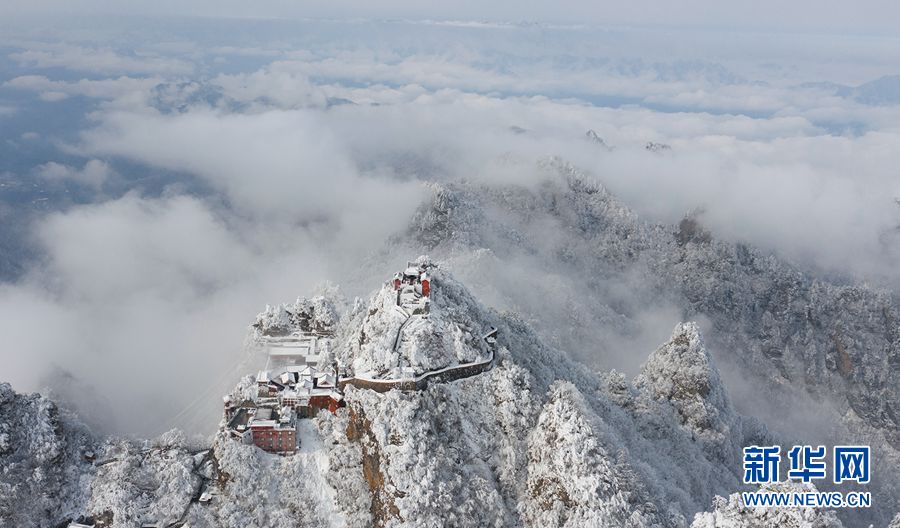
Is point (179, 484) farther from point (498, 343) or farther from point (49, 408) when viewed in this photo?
point (498, 343)

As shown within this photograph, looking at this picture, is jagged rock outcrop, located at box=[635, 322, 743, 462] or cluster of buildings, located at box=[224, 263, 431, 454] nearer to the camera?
cluster of buildings, located at box=[224, 263, 431, 454]

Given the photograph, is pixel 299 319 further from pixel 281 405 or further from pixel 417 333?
pixel 417 333

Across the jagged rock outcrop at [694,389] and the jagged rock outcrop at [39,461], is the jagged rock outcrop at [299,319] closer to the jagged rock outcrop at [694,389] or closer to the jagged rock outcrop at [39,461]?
the jagged rock outcrop at [39,461]

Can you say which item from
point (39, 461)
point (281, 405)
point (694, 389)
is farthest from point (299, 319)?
point (694, 389)

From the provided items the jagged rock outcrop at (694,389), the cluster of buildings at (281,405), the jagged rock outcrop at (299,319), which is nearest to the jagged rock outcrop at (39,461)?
the cluster of buildings at (281,405)

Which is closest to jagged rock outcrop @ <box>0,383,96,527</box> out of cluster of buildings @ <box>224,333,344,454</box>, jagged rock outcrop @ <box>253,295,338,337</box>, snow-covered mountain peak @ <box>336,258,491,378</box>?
cluster of buildings @ <box>224,333,344,454</box>

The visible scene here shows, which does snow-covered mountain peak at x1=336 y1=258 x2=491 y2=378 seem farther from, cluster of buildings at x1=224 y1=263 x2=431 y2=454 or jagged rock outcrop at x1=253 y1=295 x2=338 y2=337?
jagged rock outcrop at x1=253 y1=295 x2=338 y2=337

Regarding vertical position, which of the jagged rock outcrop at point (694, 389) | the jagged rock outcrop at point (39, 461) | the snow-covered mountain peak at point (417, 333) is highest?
the snow-covered mountain peak at point (417, 333)

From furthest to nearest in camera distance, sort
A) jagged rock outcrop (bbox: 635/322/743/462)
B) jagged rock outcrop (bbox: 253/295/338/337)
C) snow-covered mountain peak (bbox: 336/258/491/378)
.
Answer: jagged rock outcrop (bbox: 253/295/338/337) → jagged rock outcrop (bbox: 635/322/743/462) → snow-covered mountain peak (bbox: 336/258/491/378)
